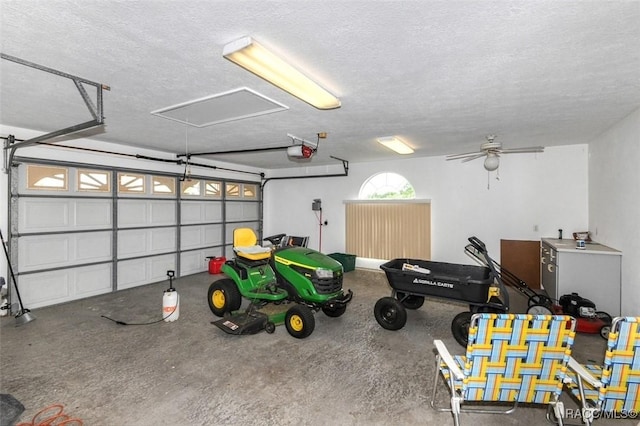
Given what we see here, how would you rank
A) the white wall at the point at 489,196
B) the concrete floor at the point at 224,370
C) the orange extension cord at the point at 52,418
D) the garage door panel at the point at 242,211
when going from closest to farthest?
1. the orange extension cord at the point at 52,418
2. the concrete floor at the point at 224,370
3. the white wall at the point at 489,196
4. the garage door panel at the point at 242,211

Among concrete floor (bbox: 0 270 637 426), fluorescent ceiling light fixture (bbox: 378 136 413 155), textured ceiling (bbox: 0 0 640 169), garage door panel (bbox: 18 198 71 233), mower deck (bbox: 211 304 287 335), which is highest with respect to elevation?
fluorescent ceiling light fixture (bbox: 378 136 413 155)

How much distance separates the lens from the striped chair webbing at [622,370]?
5.50 feet

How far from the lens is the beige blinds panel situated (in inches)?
251

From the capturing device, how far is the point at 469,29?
1765 mm

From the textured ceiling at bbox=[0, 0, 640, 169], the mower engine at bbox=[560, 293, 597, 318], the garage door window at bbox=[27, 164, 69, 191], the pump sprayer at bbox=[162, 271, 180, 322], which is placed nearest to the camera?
the textured ceiling at bbox=[0, 0, 640, 169]

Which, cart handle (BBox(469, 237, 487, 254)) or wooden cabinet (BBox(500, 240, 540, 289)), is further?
wooden cabinet (BBox(500, 240, 540, 289))

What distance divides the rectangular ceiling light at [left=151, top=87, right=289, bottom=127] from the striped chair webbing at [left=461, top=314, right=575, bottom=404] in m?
2.72

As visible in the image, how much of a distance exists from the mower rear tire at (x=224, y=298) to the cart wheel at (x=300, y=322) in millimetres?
872

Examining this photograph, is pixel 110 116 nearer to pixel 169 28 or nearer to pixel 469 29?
pixel 169 28

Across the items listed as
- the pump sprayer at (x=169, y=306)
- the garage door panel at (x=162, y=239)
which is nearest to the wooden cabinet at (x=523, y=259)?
the pump sprayer at (x=169, y=306)

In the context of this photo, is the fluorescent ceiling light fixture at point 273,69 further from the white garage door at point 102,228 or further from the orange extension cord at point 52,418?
the white garage door at point 102,228

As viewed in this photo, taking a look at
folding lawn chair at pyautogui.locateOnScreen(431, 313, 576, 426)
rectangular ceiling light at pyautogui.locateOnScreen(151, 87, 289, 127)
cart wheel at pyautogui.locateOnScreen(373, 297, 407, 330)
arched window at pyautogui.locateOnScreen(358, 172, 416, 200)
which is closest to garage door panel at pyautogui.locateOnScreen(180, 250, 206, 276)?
rectangular ceiling light at pyautogui.locateOnScreen(151, 87, 289, 127)

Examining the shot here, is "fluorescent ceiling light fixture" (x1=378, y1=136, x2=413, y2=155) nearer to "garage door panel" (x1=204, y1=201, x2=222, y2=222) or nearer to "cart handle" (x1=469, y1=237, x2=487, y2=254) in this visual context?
"cart handle" (x1=469, y1=237, x2=487, y2=254)

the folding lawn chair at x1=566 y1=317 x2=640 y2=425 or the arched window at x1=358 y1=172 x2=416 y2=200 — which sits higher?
the arched window at x1=358 y1=172 x2=416 y2=200
